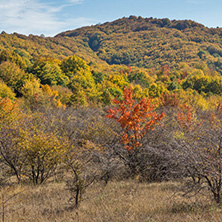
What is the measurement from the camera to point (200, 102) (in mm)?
36719

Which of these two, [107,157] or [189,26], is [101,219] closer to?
[107,157]

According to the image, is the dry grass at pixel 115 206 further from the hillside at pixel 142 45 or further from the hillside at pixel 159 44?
the hillside at pixel 159 44

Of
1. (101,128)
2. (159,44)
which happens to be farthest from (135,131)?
(159,44)

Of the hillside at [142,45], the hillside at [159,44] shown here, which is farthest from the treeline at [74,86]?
the hillside at [159,44]

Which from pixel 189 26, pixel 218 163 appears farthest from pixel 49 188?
pixel 189 26

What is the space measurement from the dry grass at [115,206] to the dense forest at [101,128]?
52 centimetres

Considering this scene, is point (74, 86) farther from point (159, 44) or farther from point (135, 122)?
point (159, 44)

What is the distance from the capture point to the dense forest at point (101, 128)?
7387 mm

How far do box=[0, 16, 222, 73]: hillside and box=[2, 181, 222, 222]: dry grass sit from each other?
80.7m

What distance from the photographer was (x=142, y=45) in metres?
153

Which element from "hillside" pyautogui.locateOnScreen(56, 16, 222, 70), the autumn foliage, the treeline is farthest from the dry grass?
"hillside" pyautogui.locateOnScreen(56, 16, 222, 70)

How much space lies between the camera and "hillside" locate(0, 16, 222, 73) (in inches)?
4080

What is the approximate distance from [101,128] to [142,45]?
489 ft

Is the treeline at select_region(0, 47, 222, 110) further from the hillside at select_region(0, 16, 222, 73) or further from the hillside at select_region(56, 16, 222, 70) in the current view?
the hillside at select_region(56, 16, 222, 70)
